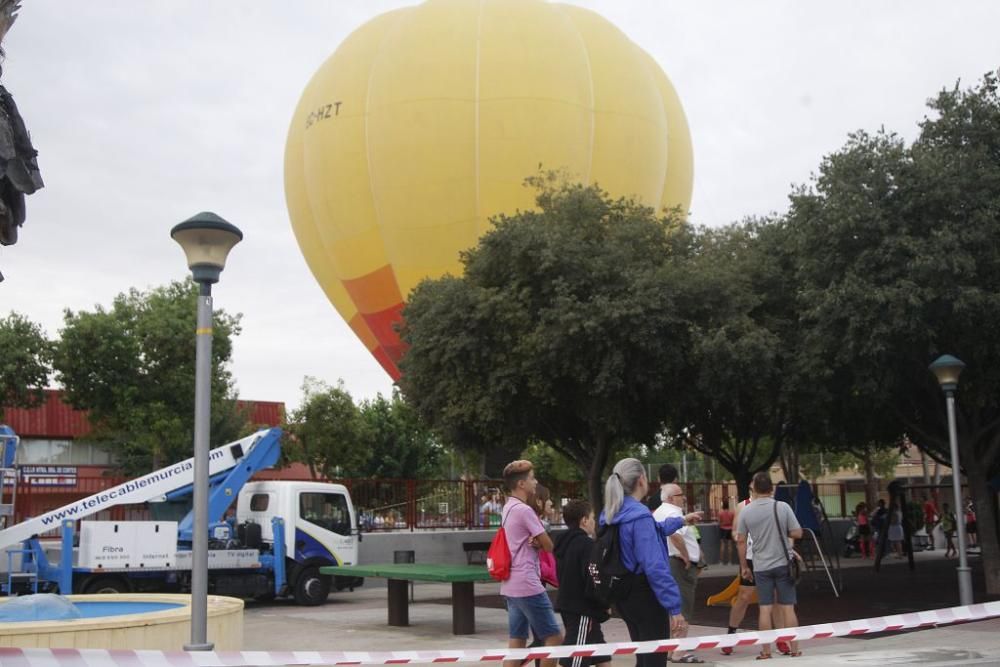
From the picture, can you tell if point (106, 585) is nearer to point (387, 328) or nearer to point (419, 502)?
point (419, 502)

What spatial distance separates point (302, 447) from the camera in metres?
49.8

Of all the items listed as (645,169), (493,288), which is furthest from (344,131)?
(493,288)

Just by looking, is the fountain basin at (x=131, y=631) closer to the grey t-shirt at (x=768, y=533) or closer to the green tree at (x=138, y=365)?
the grey t-shirt at (x=768, y=533)

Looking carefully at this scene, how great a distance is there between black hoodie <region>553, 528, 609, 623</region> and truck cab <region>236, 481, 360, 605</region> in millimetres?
14193

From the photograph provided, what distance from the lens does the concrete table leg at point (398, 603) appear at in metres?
16.3

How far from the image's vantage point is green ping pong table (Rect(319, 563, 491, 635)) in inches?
563

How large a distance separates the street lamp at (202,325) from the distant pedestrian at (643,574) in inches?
114

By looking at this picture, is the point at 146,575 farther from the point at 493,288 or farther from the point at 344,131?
the point at 344,131

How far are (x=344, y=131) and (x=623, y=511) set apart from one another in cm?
2687

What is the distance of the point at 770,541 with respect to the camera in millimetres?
10930

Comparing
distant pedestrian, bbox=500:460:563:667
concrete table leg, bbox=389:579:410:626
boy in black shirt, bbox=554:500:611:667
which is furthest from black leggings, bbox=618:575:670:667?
concrete table leg, bbox=389:579:410:626

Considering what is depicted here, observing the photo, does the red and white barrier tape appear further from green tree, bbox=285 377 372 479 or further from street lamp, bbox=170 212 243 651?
green tree, bbox=285 377 372 479

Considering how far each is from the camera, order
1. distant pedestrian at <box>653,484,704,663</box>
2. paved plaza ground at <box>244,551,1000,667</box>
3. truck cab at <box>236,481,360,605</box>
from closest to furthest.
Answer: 1. distant pedestrian at <box>653,484,704,663</box>
2. paved plaza ground at <box>244,551,1000,667</box>
3. truck cab at <box>236,481,360,605</box>

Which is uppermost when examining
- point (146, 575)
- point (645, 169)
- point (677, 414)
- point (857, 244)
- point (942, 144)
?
point (645, 169)
